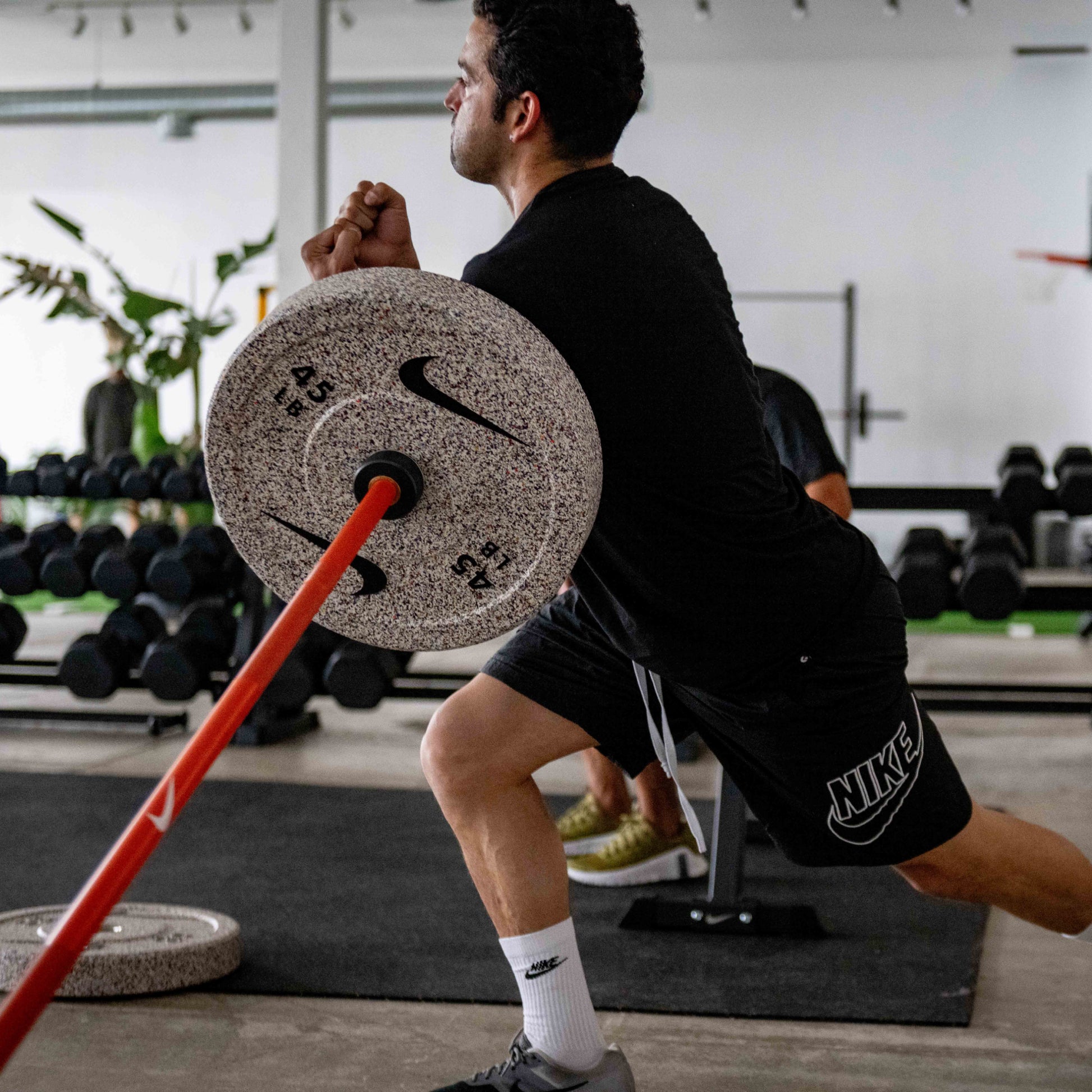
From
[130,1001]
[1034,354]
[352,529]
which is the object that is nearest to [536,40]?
[352,529]

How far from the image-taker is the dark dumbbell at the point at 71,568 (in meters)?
3.65

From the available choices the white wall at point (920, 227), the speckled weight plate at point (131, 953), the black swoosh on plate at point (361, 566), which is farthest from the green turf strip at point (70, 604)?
the black swoosh on plate at point (361, 566)

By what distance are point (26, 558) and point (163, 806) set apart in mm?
3078

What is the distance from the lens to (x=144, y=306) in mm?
5074

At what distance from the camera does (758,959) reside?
6.70 ft

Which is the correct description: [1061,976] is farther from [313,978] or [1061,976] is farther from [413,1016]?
[313,978]

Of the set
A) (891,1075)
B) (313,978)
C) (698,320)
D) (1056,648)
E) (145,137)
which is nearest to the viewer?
(698,320)

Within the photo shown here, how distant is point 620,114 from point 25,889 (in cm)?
179

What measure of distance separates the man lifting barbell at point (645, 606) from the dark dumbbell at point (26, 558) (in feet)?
8.63

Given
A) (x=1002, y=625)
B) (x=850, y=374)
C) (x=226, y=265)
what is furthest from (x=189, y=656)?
(x=850, y=374)

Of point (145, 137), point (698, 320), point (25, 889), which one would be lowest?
point (25, 889)

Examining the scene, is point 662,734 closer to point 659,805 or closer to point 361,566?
point 361,566

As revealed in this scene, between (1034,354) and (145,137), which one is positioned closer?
(1034,354)

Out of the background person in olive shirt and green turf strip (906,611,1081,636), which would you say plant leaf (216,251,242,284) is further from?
green turf strip (906,611,1081,636)
